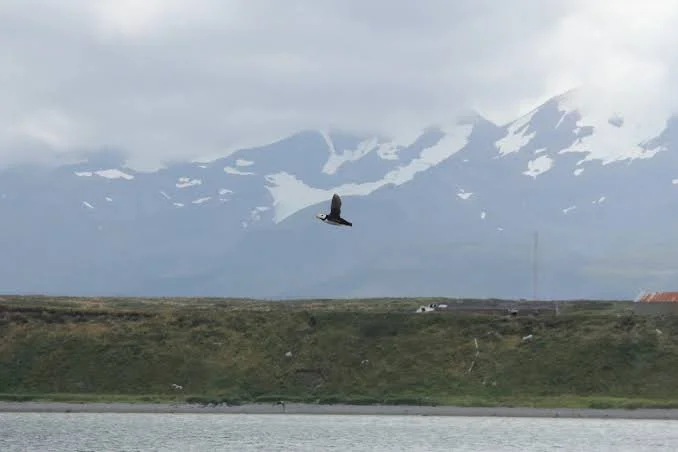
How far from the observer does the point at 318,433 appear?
87688 millimetres

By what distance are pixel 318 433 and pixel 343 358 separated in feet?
90.3

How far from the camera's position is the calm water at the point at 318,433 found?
3108 inches

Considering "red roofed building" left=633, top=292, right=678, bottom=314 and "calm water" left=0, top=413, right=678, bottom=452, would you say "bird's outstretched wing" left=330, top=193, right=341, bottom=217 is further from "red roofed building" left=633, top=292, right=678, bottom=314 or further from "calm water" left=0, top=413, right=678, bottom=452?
"red roofed building" left=633, top=292, right=678, bottom=314

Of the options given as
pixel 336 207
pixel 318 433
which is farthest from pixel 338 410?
pixel 336 207

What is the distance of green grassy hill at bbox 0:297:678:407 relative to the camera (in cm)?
10894

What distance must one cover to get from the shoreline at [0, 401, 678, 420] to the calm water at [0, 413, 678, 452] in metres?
1.08

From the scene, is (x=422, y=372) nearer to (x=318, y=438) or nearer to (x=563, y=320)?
(x=563, y=320)

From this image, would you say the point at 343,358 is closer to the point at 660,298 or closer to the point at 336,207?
the point at 660,298

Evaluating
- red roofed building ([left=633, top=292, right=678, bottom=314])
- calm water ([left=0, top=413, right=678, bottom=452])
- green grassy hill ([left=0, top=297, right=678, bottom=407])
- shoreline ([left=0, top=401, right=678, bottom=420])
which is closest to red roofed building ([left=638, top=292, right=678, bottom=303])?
red roofed building ([left=633, top=292, right=678, bottom=314])

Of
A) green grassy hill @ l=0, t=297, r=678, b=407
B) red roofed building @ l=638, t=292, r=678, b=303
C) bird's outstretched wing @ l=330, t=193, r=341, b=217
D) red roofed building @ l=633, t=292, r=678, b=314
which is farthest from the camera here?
red roofed building @ l=638, t=292, r=678, b=303

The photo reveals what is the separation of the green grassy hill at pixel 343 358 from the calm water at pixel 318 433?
624 cm

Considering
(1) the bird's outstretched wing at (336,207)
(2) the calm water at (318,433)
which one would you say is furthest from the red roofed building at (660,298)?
(1) the bird's outstretched wing at (336,207)

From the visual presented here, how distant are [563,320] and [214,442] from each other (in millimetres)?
49032

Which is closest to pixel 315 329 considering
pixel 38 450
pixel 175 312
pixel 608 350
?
pixel 175 312
